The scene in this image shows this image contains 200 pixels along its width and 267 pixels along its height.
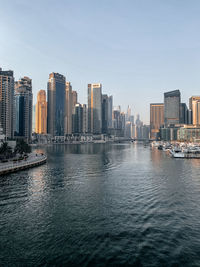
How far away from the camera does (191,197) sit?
42375mm

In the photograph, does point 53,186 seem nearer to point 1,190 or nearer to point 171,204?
point 1,190

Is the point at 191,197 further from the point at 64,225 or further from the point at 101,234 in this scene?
the point at 64,225

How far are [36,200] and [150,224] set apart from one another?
22.9 meters

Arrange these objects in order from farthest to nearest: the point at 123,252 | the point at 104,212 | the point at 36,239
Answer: the point at 104,212 → the point at 36,239 → the point at 123,252

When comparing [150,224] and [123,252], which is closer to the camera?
[123,252]

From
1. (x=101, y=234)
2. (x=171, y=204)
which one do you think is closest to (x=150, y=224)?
(x=101, y=234)

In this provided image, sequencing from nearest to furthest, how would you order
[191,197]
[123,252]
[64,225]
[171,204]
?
[123,252], [64,225], [171,204], [191,197]

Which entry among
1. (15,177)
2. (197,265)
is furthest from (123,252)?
(15,177)

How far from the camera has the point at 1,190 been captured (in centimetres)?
A: 4544

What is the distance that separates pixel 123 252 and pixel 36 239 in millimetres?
10966

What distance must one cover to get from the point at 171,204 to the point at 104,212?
45.2 ft

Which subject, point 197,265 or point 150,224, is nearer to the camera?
point 197,265

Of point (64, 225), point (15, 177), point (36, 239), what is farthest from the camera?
point (15, 177)

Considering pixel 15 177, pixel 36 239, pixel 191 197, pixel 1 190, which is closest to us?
pixel 36 239
